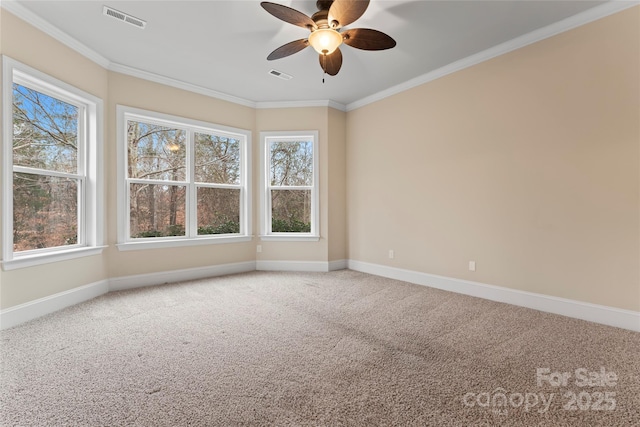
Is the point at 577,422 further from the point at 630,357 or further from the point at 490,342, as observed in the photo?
the point at 630,357

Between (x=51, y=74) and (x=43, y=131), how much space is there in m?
0.58

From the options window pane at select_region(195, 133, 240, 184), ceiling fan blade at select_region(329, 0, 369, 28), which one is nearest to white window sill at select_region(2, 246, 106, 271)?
window pane at select_region(195, 133, 240, 184)

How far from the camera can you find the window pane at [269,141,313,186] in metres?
5.00

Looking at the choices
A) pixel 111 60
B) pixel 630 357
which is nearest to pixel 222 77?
pixel 111 60

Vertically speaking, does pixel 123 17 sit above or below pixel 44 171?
above

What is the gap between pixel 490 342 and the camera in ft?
7.57

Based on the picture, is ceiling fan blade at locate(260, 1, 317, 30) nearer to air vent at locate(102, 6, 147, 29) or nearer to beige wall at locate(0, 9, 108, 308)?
air vent at locate(102, 6, 147, 29)

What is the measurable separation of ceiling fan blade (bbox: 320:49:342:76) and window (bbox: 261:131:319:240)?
2.09 metres

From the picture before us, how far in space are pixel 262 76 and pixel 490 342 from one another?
3978 millimetres

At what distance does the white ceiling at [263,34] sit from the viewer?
8.50 ft

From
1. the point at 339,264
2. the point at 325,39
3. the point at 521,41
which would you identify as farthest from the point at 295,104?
the point at 521,41

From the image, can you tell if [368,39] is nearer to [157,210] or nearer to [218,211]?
[218,211]

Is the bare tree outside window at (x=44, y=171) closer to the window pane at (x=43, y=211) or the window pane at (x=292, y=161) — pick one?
the window pane at (x=43, y=211)

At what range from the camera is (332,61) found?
9.27 feet
